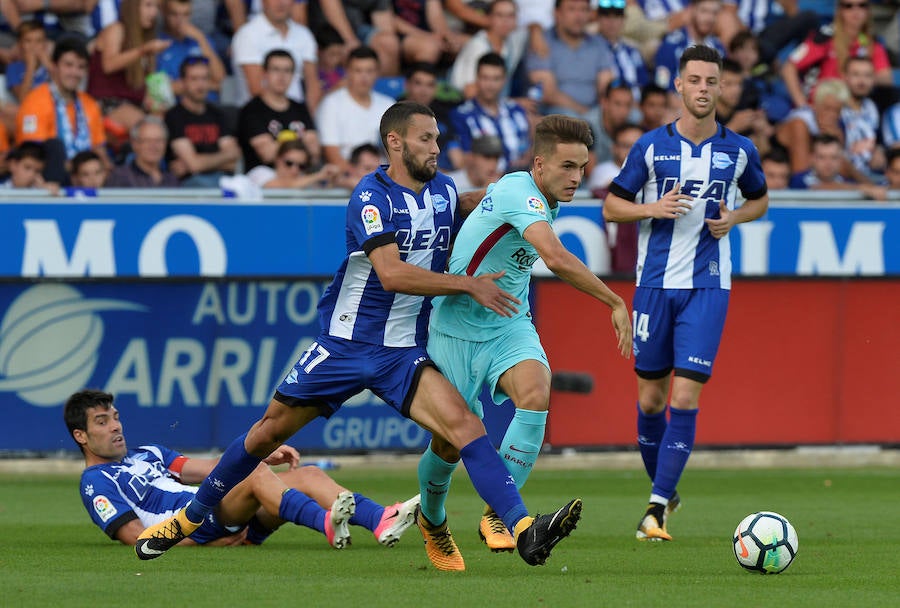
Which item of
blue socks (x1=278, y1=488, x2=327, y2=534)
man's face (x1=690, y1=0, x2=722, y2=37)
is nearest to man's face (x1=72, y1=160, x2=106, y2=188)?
blue socks (x1=278, y1=488, x2=327, y2=534)

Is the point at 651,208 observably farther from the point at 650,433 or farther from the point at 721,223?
the point at 650,433

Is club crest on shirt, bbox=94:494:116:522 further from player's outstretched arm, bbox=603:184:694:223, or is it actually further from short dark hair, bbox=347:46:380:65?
short dark hair, bbox=347:46:380:65

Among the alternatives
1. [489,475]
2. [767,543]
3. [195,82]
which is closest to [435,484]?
[489,475]

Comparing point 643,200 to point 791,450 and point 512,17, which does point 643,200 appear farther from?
point 512,17

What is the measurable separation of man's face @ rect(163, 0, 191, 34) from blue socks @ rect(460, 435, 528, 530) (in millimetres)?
9148

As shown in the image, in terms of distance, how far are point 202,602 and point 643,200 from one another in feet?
14.3

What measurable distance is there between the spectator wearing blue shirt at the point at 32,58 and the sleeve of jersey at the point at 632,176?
21.6 ft

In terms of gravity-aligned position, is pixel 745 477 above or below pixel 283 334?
below

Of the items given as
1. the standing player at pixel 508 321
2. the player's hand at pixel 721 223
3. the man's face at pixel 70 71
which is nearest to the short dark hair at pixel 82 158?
the man's face at pixel 70 71

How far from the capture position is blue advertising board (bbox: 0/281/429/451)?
482 inches

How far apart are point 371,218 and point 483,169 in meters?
6.58

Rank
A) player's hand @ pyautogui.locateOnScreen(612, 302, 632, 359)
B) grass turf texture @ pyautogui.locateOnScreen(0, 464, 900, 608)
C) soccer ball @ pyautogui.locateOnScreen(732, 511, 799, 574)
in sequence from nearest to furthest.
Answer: grass turf texture @ pyautogui.locateOnScreen(0, 464, 900, 608) → player's hand @ pyautogui.locateOnScreen(612, 302, 632, 359) → soccer ball @ pyautogui.locateOnScreen(732, 511, 799, 574)

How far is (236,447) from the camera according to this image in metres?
7.16

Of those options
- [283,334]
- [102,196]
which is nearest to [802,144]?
[283,334]
